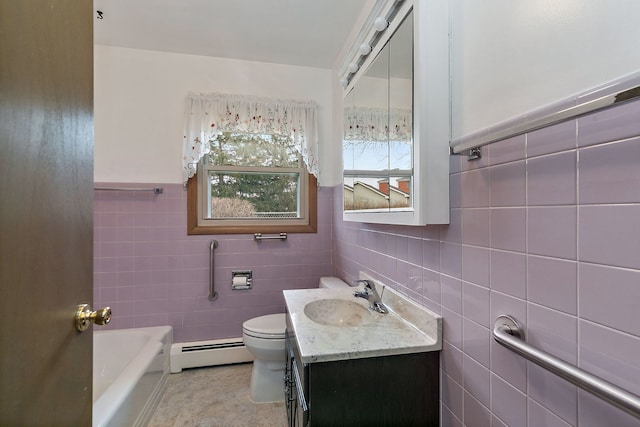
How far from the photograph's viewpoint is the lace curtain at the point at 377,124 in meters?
1.13

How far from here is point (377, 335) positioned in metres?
1.14

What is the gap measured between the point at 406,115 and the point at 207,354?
2253mm

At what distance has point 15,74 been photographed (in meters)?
0.50

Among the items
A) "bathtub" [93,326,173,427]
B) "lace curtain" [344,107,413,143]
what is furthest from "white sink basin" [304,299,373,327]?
"bathtub" [93,326,173,427]

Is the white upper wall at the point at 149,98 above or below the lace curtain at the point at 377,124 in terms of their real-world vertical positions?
above

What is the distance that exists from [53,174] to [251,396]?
1838mm

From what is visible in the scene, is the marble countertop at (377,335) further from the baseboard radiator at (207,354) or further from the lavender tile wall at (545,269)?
the baseboard radiator at (207,354)

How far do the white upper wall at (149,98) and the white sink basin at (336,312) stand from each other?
154 centimetres

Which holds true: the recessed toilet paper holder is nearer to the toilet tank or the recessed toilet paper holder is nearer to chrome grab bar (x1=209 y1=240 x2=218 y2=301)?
chrome grab bar (x1=209 y1=240 x2=218 y2=301)

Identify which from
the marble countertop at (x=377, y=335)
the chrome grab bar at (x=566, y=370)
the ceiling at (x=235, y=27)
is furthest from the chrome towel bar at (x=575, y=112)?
the ceiling at (x=235, y=27)

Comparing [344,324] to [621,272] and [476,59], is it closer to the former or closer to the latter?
[621,272]

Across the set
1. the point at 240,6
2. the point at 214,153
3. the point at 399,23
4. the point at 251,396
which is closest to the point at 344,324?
the point at 251,396

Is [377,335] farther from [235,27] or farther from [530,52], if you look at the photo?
[235,27]

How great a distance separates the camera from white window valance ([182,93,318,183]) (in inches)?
87.8
